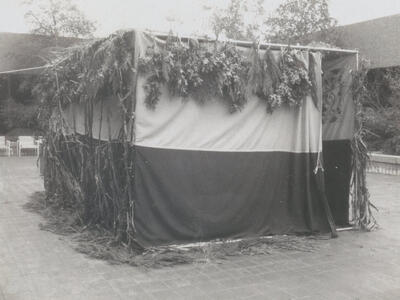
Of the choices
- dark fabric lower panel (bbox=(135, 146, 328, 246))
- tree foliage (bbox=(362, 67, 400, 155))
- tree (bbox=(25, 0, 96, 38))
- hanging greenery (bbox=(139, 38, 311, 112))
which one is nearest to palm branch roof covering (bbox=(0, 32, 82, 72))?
tree (bbox=(25, 0, 96, 38))

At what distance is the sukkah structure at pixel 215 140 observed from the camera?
5578 millimetres

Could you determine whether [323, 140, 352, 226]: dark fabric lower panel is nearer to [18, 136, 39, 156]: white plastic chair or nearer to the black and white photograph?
the black and white photograph

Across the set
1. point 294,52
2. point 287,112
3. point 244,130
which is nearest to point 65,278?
point 244,130

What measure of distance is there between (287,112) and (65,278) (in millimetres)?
3463

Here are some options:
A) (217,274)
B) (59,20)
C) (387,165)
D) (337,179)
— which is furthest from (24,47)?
(217,274)

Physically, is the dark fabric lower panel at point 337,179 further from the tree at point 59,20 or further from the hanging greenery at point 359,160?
the tree at point 59,20

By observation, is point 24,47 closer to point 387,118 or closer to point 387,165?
point 387,118

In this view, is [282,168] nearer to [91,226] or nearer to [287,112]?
[287,112]

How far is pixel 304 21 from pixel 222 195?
16.2m

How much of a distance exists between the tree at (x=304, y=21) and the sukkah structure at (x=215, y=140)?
1415 centimetres

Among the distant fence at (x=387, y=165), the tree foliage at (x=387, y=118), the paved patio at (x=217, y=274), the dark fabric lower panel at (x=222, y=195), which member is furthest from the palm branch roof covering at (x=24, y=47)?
the dark fabric lower panel at (x=222, y=195)

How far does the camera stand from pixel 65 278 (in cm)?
486

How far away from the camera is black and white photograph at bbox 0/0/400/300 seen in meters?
4.91

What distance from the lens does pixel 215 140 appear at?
6.00m
